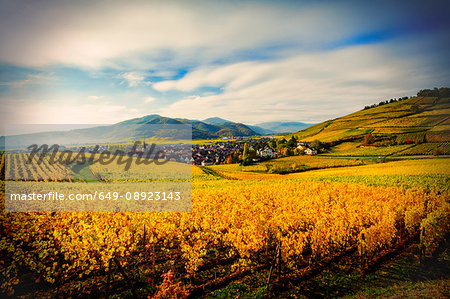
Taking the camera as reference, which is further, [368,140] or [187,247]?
[368,140]

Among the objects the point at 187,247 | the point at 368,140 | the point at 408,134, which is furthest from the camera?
the point at 368,140

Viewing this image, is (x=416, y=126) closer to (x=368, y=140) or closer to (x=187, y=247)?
(x=368, y=140)

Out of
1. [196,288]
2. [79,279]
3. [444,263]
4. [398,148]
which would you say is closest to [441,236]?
[444,263]

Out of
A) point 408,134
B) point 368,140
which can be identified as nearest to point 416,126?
point 408,134

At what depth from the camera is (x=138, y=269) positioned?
9195mm

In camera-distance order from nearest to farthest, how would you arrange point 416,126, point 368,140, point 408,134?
point 408,134 → point 416,126 → point 368,140

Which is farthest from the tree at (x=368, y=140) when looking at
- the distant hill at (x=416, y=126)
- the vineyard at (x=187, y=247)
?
the vineyard at (x=187, y=247)

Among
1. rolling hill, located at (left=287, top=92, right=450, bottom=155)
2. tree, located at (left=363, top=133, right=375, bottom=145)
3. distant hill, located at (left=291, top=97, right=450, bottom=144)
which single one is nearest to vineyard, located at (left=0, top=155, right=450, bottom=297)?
rolling hill, located at (left=287, top=92, right=450, bottom=155)

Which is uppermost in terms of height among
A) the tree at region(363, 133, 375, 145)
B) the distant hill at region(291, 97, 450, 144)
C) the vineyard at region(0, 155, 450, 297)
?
the distant hill at region(291, 97, 450, 144)

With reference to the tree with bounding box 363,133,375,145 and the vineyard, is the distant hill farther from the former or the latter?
the vineyard

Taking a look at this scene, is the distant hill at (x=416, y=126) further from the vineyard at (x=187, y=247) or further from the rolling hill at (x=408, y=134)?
the vineyard at (x=187, y=247)

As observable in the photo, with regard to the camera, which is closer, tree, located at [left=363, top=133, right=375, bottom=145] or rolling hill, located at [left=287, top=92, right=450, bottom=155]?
rolling hill, located at [left=287, top=92, right=450, bottom=155]

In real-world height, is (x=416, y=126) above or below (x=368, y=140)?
above

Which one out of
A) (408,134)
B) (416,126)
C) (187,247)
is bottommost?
(187,247)
